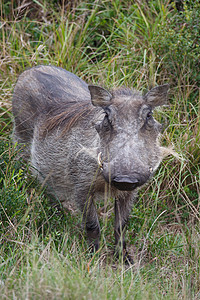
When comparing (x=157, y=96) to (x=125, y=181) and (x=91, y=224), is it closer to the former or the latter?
(x=125, y=181)

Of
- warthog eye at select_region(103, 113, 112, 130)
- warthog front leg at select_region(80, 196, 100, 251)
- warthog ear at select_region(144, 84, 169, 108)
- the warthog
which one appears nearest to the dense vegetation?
warthog front leg at select_region(80, 196, 100, 251)

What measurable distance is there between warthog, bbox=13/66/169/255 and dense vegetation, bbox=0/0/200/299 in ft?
0.70

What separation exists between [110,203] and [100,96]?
4.50 feet

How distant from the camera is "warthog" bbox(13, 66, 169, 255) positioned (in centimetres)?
320

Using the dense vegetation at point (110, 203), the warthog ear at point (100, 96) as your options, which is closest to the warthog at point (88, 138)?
the warthog ear at point (100, 96)

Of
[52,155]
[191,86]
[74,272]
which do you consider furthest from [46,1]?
[74,272]

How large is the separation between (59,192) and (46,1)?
307cm

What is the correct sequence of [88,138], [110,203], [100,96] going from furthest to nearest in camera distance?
[110,203]
[88,138]
[100,96]

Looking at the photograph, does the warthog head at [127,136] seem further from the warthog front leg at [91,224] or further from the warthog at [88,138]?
the warthog front leg at [91,224]

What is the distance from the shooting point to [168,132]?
15.9 feet

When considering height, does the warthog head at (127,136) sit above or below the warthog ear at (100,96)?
below

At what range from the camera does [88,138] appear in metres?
3.81

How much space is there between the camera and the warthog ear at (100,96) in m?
3.53

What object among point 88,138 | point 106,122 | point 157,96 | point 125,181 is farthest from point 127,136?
point 88,138
